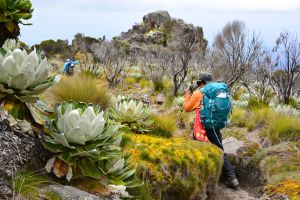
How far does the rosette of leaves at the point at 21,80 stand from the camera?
299cm

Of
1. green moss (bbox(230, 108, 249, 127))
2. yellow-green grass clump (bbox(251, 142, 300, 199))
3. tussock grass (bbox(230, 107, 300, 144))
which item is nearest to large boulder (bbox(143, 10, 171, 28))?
green moss (bbox(230, 108, 249, 127))

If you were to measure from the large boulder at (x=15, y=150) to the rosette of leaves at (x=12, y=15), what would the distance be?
56.7 inches

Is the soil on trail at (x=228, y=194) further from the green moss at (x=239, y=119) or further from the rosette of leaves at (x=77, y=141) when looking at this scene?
the green moss at (x=239, y=119)

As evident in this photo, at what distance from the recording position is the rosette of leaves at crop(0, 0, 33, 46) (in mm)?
4043

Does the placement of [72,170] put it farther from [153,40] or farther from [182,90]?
[153,40]

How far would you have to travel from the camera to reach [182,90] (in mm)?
18484

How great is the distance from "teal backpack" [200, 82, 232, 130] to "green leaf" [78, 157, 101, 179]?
3543mm

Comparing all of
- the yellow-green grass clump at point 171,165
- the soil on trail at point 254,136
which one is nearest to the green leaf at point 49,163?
the yellow-green grass clump at point 171,165

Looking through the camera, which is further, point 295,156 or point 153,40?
point 153,40

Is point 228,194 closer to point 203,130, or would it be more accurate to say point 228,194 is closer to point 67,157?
point 203,130

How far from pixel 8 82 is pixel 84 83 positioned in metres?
4.83

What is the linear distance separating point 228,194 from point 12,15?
3789 millimetres

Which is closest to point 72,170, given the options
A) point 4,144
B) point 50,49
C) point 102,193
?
point 102,193

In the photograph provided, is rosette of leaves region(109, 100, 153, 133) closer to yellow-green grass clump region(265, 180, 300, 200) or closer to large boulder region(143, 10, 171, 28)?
yellow-green grass clump region(265, 180, 300, 200)
